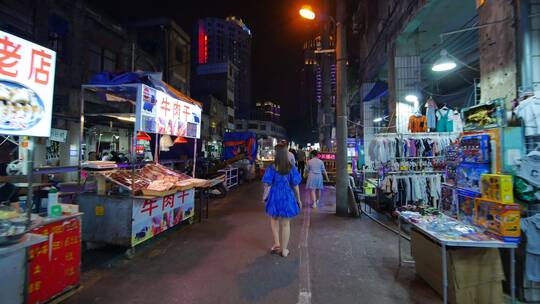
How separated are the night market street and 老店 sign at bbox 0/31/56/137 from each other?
233cm

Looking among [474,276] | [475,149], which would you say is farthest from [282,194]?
[475,149]

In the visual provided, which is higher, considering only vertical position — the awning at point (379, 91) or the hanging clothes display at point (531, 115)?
the awning at point (379, 91)

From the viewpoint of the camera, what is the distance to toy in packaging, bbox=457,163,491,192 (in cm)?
422

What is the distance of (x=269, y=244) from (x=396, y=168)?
14.7 feet

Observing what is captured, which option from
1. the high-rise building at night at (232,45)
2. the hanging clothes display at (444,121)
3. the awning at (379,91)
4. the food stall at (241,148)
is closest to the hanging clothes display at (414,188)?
the hanging clothes display at (444,121)

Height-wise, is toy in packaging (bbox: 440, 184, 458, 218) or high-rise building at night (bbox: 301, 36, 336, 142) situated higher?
high-rise building at night (bbox: 301, 36, 336, 142)

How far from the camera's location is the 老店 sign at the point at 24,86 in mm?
2555

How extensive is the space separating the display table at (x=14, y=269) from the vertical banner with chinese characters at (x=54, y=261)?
0.58ft

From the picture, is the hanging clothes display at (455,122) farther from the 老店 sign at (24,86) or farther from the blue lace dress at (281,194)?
the 老店 sign at (24,86)

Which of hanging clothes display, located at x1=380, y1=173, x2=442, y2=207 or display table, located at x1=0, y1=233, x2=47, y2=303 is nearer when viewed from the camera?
display table, located at x1=0, y1=233, x2=47, y2=303

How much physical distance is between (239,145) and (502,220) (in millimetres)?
14586

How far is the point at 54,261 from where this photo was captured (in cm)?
341

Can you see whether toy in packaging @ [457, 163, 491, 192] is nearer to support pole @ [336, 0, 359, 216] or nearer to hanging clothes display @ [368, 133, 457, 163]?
hanging clothes display @ [368, 133, 457, 163]

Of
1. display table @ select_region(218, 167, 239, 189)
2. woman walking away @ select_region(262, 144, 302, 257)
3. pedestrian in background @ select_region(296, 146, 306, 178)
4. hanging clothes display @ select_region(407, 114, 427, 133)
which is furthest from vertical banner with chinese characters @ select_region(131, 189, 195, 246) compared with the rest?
pedestrian in background @ select_region(296, 146, 306, 178)
